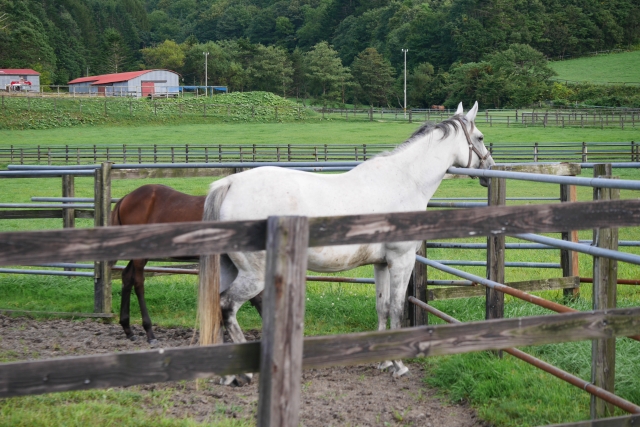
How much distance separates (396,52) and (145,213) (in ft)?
350

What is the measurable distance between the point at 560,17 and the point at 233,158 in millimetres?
78982

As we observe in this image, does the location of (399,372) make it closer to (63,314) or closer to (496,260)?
(496,260)

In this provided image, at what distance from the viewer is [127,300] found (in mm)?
6387

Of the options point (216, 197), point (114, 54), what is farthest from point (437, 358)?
point (114, 54)

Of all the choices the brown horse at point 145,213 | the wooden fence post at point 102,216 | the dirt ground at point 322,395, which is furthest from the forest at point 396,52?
the dirt ground at point 322,395

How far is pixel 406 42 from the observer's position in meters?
107

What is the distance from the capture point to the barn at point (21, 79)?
254 ft

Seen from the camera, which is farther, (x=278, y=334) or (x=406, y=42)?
(x=406, y=42)

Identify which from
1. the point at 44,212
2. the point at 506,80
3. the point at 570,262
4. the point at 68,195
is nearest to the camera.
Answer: the point at 570,262

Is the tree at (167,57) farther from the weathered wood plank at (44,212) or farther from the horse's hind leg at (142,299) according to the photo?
the horse's hind leg at (142,299)

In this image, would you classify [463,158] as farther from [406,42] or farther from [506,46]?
[406,42]

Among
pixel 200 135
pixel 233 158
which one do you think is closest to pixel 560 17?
pixel 200 135

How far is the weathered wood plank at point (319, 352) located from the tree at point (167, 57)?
110090 millimetres

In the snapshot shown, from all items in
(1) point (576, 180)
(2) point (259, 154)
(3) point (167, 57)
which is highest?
(3) point (167, 57)
